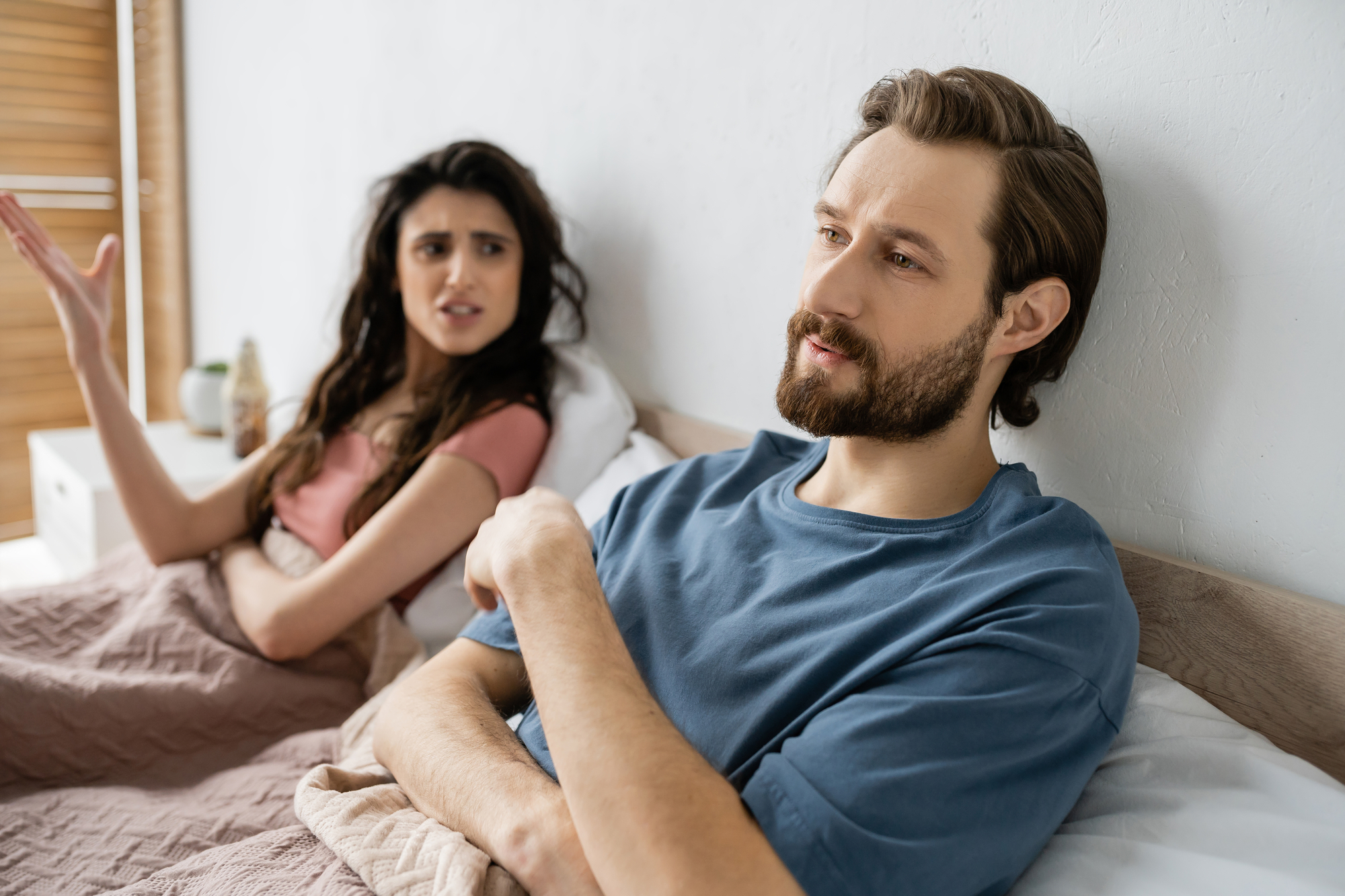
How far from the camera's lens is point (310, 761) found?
1.20 meters

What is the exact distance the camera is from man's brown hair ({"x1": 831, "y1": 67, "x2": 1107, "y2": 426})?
871 mm

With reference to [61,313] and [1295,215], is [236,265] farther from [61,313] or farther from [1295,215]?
[1295,215]

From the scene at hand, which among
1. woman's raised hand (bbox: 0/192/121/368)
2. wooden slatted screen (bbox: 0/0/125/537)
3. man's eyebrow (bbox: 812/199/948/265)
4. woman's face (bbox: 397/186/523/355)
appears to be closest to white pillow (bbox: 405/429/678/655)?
woman's face (bbox: 397/186/523/355)

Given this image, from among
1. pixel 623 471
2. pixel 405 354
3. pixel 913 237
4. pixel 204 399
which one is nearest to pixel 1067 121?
pixel 913 237

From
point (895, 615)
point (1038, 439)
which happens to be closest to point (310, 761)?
point (895, 615)

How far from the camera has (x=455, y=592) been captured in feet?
4.68

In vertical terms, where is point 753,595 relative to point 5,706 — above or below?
above

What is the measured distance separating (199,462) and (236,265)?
81 centimetres

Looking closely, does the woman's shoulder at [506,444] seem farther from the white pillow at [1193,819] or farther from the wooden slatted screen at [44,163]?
the wooden slatted screen at [44,163]

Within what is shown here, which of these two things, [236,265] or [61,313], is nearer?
[61,313]

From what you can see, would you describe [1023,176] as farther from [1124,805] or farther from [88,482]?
[88,482]

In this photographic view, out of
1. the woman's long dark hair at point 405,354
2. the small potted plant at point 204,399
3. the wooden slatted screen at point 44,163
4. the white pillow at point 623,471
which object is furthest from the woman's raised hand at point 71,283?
the wooden slatted screen at point 44,163

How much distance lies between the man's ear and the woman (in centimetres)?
81

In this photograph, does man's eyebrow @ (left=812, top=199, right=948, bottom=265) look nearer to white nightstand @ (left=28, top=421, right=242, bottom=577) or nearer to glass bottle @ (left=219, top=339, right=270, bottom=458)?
white nightstand @ (left=28, top=421, right=242, bottom=577)
